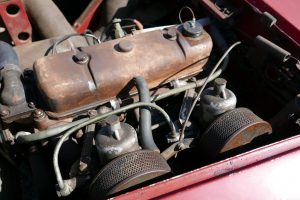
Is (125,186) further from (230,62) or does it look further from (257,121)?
(230,62)

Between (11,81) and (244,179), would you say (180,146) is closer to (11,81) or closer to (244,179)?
(244,179)

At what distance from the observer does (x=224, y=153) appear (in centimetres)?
145

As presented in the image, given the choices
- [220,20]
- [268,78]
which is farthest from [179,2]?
[268,78]

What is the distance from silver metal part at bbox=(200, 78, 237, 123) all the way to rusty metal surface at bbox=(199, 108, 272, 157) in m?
0.06

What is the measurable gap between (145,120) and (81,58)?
0.38 m

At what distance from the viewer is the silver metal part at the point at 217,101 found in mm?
1533

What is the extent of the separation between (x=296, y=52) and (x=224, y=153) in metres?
0.60

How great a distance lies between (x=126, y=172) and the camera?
1266 millimetres

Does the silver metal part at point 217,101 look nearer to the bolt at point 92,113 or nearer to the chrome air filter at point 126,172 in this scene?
the chrome air filter at point 126,172

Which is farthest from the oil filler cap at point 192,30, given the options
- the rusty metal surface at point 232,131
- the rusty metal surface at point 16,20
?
the rusty metal surface at point 16,20

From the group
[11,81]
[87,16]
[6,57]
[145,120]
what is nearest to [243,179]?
[145,120]

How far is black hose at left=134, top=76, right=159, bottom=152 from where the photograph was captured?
145 cm

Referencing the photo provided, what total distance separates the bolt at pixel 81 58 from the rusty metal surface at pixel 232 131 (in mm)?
599

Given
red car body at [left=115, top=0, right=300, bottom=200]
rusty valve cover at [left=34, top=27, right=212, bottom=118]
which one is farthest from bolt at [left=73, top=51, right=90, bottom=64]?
red car body at [left=115, top=0, right=300, bottom=200]
